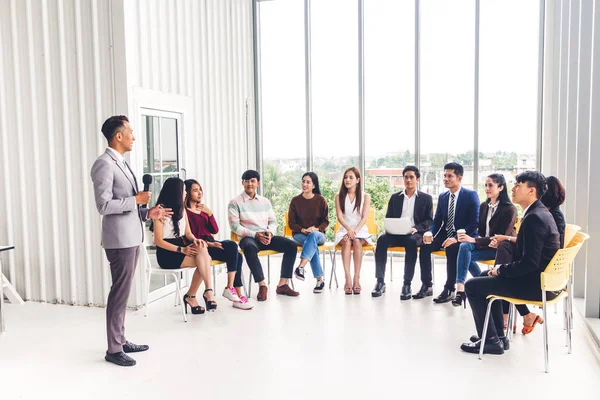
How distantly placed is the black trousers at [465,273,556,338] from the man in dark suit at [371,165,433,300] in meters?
1.50

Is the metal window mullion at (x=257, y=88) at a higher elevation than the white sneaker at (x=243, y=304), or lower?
higher

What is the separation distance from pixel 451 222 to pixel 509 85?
2475mm

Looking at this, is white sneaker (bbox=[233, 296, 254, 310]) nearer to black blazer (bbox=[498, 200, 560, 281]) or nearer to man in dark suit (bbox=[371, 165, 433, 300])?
man in dark suit (bbox=[371, 165, 433, 300])

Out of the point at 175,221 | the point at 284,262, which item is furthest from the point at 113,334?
the point at 284,262

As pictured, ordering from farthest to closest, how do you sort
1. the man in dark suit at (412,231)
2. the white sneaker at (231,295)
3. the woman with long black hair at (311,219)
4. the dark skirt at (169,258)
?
the woman with long black hair at (311,219) < the man in dark suit at (412,231) < the white sneaker at (231,295) < the dark skirt at (169,258)

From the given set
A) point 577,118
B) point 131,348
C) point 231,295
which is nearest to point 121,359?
point 131,348

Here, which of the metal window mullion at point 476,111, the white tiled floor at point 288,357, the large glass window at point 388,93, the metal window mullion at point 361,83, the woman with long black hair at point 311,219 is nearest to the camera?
the white tiled floor at point 288,357

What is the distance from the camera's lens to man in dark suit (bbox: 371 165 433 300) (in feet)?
17.6

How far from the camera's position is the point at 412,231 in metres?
5.46

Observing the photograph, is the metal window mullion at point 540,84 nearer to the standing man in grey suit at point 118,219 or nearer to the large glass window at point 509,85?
the large glass window at point 509,85

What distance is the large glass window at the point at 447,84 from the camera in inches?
268

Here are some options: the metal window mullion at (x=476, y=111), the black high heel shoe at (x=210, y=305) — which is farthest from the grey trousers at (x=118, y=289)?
the metal window mullion at (x=476, y=111)

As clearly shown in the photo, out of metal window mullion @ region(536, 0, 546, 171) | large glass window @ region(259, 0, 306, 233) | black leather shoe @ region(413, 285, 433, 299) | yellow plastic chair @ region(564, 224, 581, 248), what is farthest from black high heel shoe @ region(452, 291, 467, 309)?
large glass window @ region(259, 0, 306, 233)

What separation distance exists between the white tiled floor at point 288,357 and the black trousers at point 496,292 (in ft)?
0.73
